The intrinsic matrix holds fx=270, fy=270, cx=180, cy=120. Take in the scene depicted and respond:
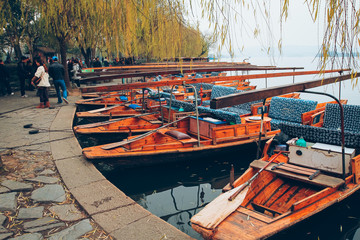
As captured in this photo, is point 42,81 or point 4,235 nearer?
point 4,235

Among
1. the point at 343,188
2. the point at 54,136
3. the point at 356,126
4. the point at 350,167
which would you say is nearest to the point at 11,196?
the point at 54,136

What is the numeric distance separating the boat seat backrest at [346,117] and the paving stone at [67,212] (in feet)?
21.5

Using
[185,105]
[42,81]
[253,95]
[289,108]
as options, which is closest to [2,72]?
[42,81]

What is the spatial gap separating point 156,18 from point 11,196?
135 inches

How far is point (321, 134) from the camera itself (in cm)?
538

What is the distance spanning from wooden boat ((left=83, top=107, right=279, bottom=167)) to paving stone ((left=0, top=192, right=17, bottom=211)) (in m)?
1.61

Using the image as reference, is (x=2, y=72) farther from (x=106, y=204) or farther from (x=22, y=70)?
(x=106, y=204)

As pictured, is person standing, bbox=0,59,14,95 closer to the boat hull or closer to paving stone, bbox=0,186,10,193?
the boat hull

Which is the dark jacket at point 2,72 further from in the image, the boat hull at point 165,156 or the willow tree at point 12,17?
the boat hull at point 165,156

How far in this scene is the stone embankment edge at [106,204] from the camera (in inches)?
131

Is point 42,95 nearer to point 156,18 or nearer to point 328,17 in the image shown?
point 156,18

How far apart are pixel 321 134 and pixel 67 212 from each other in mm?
4764

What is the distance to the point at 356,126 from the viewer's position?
264 inches

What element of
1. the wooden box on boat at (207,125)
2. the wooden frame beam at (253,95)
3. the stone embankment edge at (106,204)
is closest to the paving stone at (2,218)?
the stone embankment edge at (106,204)
